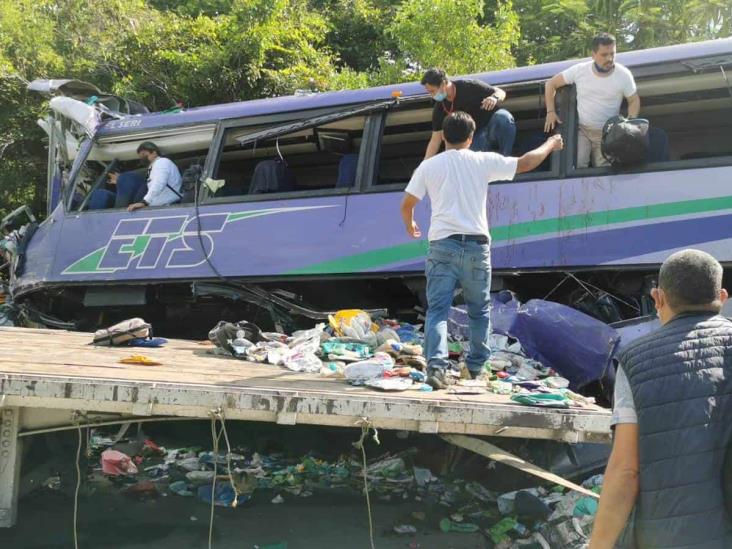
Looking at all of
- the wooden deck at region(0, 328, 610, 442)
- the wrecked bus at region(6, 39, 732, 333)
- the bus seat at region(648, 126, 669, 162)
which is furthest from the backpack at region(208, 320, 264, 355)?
the bus seat at region(648, 126, 669, 162)

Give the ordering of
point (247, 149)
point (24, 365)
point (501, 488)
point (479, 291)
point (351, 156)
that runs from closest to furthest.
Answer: point (24, 365), point (479, 291), point (501, 488), point (351, 156), point (247, 149)

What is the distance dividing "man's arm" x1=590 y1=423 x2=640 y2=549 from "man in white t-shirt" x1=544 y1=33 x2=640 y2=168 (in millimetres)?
3840

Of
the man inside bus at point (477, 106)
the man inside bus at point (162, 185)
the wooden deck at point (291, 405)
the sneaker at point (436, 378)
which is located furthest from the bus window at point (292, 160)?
the wooden deck at point (291, 405)

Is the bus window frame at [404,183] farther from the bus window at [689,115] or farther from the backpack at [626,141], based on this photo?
the bus window at [689,115]

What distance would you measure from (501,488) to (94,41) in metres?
12.5

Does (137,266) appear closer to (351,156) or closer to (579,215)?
(351,156)

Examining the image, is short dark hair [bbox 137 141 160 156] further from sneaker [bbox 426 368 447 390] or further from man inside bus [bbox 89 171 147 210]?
sneaker [bbox 426 368 447 390]

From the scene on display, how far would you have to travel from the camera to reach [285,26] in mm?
13164

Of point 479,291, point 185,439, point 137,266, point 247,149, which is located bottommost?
point 185,439

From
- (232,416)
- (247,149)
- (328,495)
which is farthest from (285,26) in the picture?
(232,416)

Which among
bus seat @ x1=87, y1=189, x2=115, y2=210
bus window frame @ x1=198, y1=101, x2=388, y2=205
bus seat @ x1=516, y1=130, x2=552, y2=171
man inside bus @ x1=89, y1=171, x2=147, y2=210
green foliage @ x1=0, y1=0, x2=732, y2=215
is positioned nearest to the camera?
bus window frame @ x1=198, y1=101, x2=388, y2=205

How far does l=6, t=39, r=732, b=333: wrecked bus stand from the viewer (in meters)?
5.31

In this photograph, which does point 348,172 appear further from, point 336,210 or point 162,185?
point 162,185

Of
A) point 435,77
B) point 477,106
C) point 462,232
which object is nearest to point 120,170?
point 435,77
